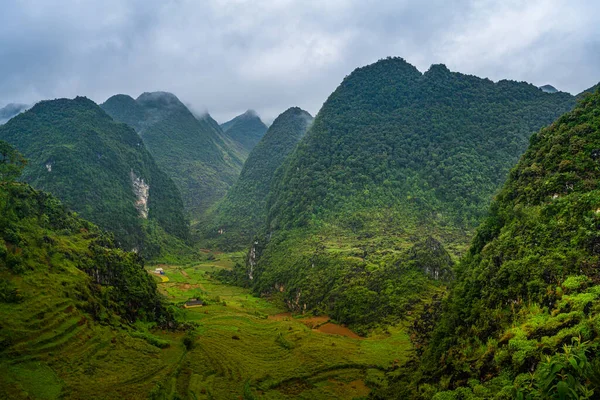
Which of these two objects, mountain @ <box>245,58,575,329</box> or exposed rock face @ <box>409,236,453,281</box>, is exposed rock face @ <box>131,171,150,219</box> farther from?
exposed rock face @ <box>409,236,453,281</box>

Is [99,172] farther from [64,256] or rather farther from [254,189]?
[64,256]

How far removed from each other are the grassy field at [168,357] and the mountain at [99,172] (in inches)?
2160

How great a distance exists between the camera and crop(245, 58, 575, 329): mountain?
5694 centimetres

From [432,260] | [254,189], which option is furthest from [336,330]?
[254,189]

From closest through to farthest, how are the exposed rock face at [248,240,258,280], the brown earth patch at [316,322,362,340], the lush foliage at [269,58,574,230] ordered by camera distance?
the brown earth patch at [316,322,362,340] → the exposed rock face at [248,240,258,280] → the lush foliage at [269,58,574,230]

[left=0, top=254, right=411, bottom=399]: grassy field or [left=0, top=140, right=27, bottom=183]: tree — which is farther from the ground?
[left=0, top=140, right=27, bottom=183]: tree

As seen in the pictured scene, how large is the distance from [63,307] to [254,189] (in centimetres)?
12455

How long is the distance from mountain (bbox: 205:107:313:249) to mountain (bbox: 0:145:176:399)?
271 ft

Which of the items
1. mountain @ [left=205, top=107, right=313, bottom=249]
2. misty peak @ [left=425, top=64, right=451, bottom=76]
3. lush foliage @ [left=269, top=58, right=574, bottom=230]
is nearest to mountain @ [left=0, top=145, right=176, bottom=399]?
lush foliage @ [left=269, top=58, right=574, bottom=230]

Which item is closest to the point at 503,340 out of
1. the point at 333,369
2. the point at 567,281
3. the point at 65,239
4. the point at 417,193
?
the point at 567,281

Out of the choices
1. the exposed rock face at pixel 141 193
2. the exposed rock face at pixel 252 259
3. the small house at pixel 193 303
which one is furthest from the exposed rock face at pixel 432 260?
the exposed rock face at pixel 141 193

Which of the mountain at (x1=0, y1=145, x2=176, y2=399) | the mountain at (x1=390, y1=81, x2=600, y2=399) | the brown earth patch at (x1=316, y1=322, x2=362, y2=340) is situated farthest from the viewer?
the brown earth patch at (x1=316, y1=322, x2=362, y2=340)

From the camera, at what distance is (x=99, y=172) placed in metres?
113

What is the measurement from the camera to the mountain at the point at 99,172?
331 feet
